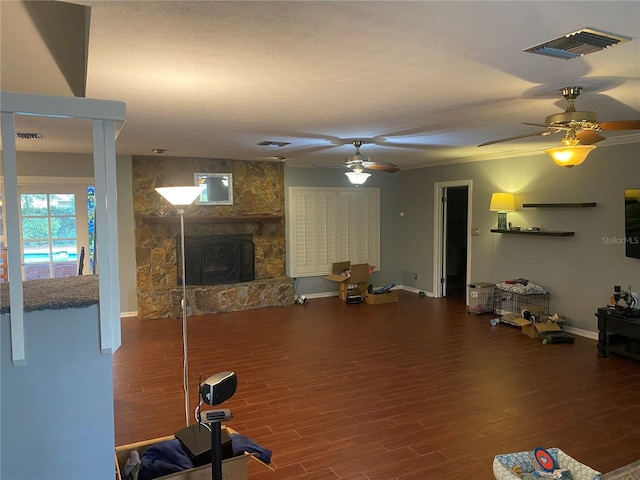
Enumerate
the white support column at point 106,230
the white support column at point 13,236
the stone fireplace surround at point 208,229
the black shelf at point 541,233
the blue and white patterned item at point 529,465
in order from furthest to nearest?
the stone fireplace surround at point 208,229
the black shelf at point 541,233
the blue and white patterned item at point 529,465
the white support column at point 106,230
the white support column at point 13,236

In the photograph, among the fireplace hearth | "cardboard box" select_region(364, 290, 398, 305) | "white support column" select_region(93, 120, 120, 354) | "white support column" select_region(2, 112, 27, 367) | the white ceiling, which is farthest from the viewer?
"cardboard box" select_region(364, 290, 398, 305)

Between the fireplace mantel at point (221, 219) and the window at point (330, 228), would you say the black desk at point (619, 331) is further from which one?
the fireplace mantel at point (221, 219)

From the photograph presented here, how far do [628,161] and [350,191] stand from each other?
429 cm

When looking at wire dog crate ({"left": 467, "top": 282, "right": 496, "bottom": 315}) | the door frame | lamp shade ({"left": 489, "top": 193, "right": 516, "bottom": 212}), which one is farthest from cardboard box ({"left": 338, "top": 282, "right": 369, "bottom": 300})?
lamp shade ({"left": 489, "top": 193, "right": 516, "bottom": 212})

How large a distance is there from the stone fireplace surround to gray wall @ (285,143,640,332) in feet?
1.78

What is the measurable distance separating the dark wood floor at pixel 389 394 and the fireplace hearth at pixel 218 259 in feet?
3.62

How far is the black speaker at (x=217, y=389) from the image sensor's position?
2.02 meters

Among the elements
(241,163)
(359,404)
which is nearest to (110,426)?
(359,404)

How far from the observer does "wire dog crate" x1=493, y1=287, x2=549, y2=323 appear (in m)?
6.08

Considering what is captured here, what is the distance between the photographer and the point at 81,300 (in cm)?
163

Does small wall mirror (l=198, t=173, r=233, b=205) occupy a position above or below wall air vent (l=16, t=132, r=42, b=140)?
below

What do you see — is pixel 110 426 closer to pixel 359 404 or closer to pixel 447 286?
pixel 359 404

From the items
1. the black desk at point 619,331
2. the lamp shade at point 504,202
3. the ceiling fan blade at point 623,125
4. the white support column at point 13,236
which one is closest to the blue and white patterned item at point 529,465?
the ceiling fan blade at point 623,125

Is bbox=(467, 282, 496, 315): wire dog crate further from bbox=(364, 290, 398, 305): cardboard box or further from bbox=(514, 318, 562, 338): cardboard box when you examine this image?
bbox=(364, 290, 398, 305): cardboard box
